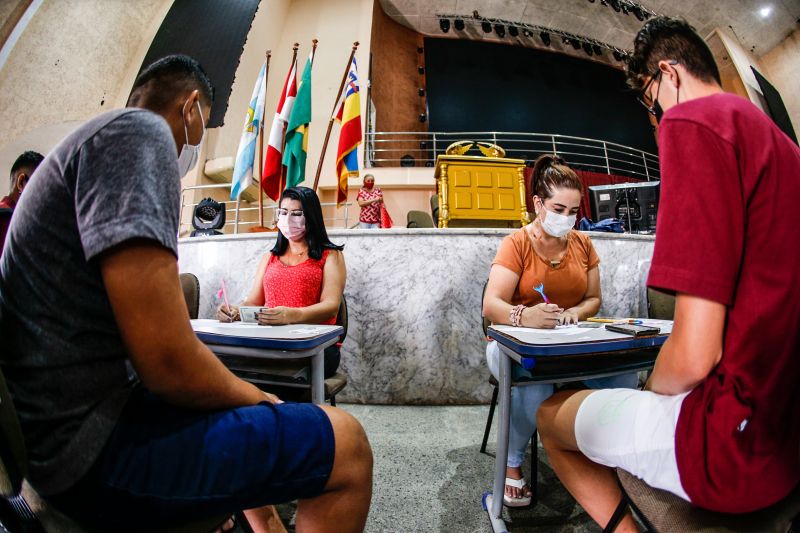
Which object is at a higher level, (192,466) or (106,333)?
(106,333)

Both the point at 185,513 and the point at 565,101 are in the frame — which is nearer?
the point at 185,513

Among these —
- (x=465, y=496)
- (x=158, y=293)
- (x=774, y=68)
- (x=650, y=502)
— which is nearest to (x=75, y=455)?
(x=158, y=293)

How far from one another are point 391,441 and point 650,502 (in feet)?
4.92

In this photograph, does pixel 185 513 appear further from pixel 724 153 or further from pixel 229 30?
pixel 229 30

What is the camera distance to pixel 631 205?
11.7 feet

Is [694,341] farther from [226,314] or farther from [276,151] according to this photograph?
[276,151]

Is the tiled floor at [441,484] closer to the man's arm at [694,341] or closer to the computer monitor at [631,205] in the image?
the man's arm at [694,341]

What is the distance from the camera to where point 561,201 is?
165 cm

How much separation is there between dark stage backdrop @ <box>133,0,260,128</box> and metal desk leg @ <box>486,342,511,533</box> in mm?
7382

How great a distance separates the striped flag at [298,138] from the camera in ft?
13.0

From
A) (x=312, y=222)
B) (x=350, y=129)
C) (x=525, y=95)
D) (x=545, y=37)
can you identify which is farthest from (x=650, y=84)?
(x=545, y=37)

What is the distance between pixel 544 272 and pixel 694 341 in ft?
3.67

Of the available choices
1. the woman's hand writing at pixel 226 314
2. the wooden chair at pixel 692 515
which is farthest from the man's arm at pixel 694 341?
the woman's hand writing at pixel 226 314

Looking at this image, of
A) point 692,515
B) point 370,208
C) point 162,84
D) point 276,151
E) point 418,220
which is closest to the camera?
point 692,515
